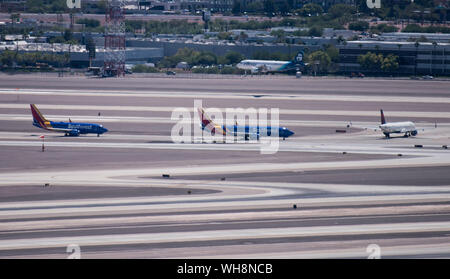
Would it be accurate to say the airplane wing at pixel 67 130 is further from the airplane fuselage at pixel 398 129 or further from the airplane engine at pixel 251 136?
the airplane fuselage at pixel 398 129

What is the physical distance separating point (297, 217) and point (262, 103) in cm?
5997

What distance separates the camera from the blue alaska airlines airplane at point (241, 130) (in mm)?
68125

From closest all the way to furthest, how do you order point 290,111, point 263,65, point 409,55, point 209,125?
point 209,125 < point 290,111 < point 409,55 < point 263,65

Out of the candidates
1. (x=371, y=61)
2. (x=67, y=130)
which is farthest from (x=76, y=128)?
(x=371, y=61)

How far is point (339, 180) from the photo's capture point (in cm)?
4862

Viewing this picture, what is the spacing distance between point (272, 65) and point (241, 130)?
7749 centimetres

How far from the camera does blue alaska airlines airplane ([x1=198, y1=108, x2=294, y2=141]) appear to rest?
68.1 metres

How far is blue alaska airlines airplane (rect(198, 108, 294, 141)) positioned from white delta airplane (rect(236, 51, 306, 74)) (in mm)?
73274

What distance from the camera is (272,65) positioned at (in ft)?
471

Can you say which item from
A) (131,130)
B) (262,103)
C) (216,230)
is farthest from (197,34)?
(216,230)

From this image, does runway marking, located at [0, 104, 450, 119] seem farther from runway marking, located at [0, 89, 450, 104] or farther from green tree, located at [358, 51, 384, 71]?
green tree, located at [358, 51, 384, 71]

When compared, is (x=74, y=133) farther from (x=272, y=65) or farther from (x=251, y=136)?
(x=272, y=65)
